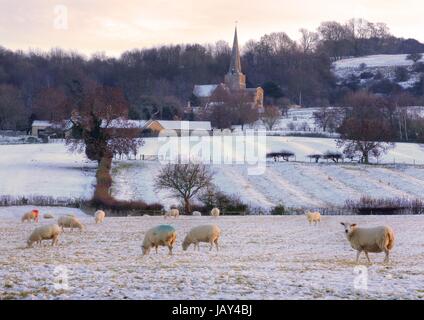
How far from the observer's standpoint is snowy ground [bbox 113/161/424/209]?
61969 mm

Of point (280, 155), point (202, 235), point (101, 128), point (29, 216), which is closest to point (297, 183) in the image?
point (280, 155)

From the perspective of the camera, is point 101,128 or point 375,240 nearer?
point 375,240

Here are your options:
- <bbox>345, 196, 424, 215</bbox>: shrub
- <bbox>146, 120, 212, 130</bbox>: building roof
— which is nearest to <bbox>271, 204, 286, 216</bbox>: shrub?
<bbox>345, 196, 424, 215</bbox>: shrub

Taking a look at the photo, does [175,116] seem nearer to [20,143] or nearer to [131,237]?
[20,143]

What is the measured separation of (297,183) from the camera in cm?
7069

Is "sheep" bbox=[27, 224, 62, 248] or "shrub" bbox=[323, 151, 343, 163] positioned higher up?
"shrub" bbox=[323, 151, 343, 163]

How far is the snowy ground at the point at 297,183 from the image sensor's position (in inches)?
2440

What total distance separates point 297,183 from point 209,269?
175ft

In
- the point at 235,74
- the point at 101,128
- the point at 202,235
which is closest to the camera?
the point at 202,235

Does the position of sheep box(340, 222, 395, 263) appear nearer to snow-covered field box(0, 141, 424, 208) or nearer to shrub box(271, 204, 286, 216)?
shrub box(271, 204, 286, 216)

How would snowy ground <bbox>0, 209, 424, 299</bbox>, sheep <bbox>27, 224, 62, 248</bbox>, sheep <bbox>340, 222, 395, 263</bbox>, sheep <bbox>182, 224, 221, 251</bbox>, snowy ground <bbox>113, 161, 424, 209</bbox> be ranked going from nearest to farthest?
snowy ground <bbox>0, 209, 424, 299</bbox>
sheep <bbox>340, 222, 395, 263</bbox>
sheep <bbox>182, 224, 221, 251</bbox>
sheep <bbox>27, 224, 62, 248</bbox>
snowy ground <bbox>113, 161, 424, 209</bbox>

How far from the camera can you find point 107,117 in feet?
254

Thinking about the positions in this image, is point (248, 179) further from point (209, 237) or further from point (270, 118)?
point (270, 118)

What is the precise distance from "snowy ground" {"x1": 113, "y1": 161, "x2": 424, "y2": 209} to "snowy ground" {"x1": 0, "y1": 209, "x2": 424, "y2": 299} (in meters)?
29.2
